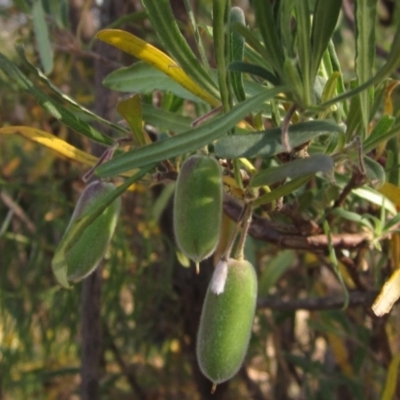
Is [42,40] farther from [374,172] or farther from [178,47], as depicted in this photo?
[374,172]

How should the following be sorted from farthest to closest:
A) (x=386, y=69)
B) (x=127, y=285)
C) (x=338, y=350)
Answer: (x=127, y=285) → (x=338, y=350) → (x=386, y=69)

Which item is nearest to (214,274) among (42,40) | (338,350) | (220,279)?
(220,279)

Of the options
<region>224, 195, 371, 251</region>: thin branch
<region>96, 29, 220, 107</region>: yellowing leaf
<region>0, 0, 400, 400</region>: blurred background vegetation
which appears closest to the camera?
<region>96, 29, 220, 107</region>: yellowing leaf

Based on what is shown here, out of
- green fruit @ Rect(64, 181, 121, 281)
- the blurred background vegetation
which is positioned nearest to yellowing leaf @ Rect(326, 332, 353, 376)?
the blurred background vegetation

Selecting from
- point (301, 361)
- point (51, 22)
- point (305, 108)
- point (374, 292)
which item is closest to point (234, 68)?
point (305, 108)

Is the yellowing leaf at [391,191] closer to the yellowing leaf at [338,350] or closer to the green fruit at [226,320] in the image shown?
the green fruit at [226,320]

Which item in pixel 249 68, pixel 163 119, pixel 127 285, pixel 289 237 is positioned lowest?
pixel 127 285

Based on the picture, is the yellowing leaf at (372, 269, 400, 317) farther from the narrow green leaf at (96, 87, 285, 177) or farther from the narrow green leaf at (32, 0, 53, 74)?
the narrow green leaf at (32, 0, 53, 74)
